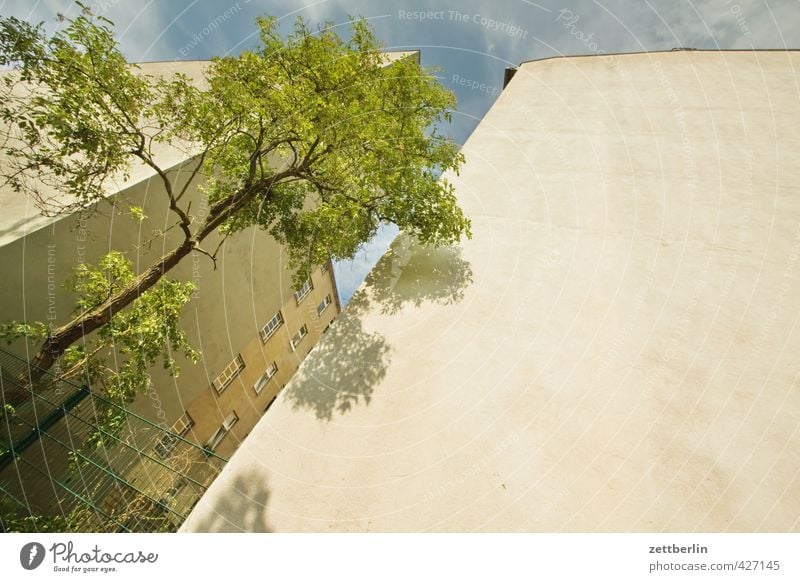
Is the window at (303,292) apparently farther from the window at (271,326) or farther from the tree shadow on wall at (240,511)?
the tree shadow on wall at (240,511)

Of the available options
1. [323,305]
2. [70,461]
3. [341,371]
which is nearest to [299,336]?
[323,305]

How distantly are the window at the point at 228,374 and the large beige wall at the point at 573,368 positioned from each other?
1444 centimetres

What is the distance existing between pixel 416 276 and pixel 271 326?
674 inches

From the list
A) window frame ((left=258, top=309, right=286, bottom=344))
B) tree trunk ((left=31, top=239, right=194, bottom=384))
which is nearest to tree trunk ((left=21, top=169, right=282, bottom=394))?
tree trunk ((left=31, top=239, right=194, bottom=384))

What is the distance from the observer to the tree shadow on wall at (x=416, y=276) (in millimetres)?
8836

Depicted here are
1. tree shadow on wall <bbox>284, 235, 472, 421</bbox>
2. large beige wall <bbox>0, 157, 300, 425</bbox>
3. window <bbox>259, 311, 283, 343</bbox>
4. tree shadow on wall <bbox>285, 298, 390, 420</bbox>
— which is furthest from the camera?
window <bbox>259, 311, 283, 343</bbox>

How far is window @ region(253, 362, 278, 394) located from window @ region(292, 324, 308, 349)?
7.85ft

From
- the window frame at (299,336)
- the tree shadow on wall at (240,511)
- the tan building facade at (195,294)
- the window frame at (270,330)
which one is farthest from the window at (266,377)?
the tree shadow on wall at (240,511)

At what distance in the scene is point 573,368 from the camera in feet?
23.7

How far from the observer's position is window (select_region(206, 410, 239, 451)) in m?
20.8

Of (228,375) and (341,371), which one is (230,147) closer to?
(341,371)

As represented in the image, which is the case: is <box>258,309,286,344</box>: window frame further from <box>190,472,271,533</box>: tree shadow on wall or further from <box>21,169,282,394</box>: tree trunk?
<box>190,472,271,533</box>: tree shadow on wall
